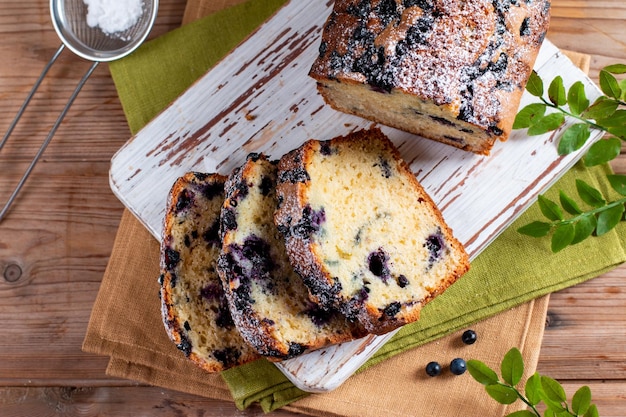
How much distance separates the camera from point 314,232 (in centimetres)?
271

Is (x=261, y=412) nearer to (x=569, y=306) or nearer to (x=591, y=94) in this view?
(x=569, y=306)

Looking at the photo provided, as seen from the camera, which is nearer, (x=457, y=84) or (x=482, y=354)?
(x=457, y=84)

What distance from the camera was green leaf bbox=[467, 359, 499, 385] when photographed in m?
2.88

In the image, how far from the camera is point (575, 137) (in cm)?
300

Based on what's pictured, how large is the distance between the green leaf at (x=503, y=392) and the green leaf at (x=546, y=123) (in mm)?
1142

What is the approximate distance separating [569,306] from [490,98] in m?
1.34

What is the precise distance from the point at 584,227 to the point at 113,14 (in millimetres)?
2584

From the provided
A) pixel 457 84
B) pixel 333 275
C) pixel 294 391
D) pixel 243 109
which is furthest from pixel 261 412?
pixel 457 84

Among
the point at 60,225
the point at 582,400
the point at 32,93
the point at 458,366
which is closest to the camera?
the point at 582,400

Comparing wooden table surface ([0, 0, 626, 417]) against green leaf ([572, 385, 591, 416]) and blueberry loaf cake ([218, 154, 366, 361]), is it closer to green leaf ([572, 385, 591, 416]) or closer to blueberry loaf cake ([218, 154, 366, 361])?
blueberry loaf cake ([218, 154, 366, 361])

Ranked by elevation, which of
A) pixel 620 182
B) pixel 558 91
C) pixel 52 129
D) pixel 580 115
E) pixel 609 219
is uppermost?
pixel 52 129

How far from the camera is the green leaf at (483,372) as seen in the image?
2.88 m

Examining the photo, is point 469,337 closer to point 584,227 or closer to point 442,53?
point 584,227

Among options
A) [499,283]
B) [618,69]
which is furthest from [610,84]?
[499,283]
